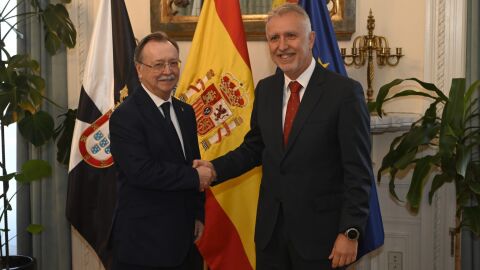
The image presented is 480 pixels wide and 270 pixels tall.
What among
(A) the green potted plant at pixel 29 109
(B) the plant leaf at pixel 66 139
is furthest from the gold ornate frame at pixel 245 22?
(B) the plant leaf at pixel 66 139

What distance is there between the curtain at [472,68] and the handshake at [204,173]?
1740 mm

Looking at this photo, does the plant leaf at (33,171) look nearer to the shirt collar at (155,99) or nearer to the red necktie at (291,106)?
the shirt collar at (155,99)

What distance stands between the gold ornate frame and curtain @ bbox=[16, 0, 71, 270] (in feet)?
2.27

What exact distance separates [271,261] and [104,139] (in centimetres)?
154

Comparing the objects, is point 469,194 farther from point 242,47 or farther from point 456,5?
point 242,47

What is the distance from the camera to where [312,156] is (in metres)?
1.90

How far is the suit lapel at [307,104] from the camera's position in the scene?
75.4 inches

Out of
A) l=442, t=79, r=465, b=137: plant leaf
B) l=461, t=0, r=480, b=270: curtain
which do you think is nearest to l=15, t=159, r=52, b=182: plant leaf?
l=442, t=79, r=465, b=137: plant leaf

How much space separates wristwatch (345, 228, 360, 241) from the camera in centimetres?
181

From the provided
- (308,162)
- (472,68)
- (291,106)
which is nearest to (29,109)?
(291,106)

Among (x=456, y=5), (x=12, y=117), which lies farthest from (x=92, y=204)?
(x=456, y=5)

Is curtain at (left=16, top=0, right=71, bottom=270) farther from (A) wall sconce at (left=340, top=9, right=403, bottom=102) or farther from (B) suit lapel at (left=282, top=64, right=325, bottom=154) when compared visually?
(B) suit lapel at (left=282, top=64, right=325, bottom=154)

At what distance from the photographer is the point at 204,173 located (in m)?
2.11

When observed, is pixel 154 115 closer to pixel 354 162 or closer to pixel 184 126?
pixel 184 126
